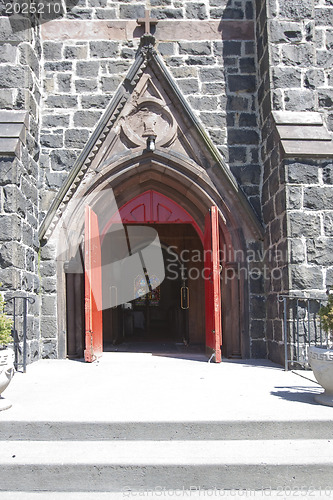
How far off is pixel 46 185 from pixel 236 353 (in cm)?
357

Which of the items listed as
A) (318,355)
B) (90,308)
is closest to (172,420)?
(318,355)

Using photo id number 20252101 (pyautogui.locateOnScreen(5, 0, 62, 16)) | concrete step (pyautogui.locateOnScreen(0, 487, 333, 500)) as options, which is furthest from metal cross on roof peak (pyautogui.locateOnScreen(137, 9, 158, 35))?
concrete step (pyautogui.locateOnScreen(0, 487, 333, 500))

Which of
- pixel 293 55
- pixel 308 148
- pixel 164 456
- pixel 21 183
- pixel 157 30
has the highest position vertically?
pixel 157 30

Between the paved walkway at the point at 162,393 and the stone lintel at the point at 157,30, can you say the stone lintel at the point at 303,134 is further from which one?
the paved walkway at the point at 162,393

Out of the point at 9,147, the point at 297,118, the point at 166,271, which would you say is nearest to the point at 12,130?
the point at 9,147

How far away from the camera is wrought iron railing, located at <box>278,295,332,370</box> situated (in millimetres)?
5211

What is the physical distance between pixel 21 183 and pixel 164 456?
3.87 m

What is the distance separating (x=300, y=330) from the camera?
5.24 m

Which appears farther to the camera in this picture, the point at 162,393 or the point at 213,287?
the point at 213,287

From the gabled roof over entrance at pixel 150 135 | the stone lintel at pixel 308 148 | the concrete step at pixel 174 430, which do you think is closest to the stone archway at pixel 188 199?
the gabled roof over entrance at pixel 150 135

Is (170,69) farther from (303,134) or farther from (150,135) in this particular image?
(303,134)

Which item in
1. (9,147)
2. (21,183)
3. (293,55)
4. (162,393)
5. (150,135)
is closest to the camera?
(162,393)

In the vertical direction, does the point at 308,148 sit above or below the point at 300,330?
above

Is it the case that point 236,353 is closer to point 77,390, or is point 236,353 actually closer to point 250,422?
point 77,390
